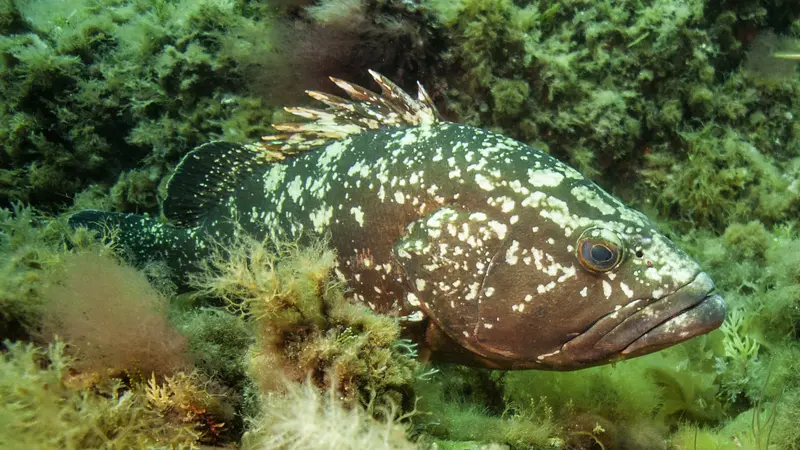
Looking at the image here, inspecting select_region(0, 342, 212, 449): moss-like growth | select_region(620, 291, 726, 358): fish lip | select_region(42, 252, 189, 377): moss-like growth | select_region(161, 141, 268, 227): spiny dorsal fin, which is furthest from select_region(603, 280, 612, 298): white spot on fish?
select_region(161, 141, 268, 227): spiny dorsal fin

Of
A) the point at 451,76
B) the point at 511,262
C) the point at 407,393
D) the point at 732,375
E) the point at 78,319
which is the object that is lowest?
the point at 732,375

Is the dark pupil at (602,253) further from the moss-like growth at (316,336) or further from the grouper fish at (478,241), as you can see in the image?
the moss-like growth at (316,336)

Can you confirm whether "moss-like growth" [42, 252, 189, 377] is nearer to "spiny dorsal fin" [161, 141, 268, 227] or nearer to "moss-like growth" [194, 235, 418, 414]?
"moss-like growth" [194, 235, 418, 414]

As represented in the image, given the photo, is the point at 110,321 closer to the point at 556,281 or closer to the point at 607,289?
the point at 556,281

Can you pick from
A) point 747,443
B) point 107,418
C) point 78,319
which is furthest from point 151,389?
point 747,443

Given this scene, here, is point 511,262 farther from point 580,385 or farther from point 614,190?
point 614,190

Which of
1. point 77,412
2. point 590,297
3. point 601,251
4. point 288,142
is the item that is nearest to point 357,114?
point 288,142
